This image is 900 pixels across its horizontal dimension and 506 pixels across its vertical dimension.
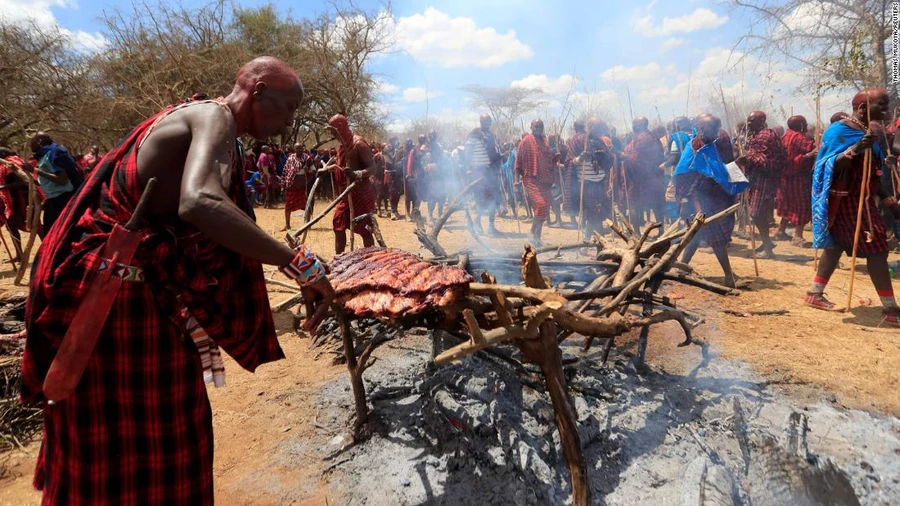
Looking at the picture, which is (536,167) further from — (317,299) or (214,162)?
(214,162)

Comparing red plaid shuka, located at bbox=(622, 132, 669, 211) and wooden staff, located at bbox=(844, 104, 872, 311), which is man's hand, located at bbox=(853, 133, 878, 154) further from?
red plaid shuka, located at bbox=(622, 132, 669, 211)

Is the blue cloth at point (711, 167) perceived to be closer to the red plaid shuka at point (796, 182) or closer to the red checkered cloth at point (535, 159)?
the red plaid shuka at point (796, 182)

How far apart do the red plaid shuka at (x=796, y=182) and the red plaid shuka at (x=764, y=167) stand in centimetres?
14

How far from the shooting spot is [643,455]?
249 cm

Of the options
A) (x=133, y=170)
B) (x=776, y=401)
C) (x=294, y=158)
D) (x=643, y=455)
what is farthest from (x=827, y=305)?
(x=294, y=158)

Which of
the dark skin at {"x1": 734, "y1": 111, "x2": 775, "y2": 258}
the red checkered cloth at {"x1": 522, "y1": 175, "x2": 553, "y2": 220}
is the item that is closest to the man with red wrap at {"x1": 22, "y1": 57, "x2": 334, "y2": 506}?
the red checkered cloth at {"x1": 522, "y1": 175, "x2": 553, "y2": 220}

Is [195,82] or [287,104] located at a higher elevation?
[195,82]

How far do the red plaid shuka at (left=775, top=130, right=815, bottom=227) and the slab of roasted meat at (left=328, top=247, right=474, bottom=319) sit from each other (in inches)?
310

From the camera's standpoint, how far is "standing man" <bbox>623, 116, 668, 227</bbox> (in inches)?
354

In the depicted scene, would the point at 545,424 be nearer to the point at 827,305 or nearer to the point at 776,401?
the point at 776,401

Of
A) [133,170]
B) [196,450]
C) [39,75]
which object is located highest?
[39,75]

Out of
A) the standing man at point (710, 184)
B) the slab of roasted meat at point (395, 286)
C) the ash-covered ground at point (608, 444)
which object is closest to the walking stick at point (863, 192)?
the standing man at point (710, 184)

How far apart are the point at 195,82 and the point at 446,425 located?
14.7 metres

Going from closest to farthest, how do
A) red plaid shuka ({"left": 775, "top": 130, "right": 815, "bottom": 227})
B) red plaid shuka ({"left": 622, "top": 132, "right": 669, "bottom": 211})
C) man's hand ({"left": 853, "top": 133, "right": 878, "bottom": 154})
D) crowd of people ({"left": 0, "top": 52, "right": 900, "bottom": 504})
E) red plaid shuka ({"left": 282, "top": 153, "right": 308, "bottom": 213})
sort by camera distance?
crowd of people ({"left": 0, "top": 52, "right": 900, "bottom": 504}), man's hand ({"left": 853, "top": 133, "right": 878, "bottom": 154}), red plaid shuka ({"left": 775, "top": 130, "right": 815, "bottom": 227}), red plaid shuka ({"left": 622, "top": 132, "right": 669, "bottom": 211}), red plaid shuka ({"left": 282, "top": 153, "right": 308, "bottom": 213})
